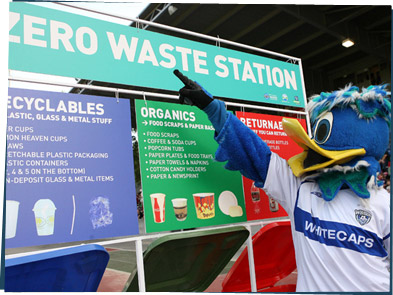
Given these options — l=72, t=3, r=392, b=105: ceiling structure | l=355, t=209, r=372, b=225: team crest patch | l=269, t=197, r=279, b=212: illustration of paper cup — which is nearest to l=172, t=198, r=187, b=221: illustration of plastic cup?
l=269, t=197, r=279, b=212: illustration of paper cup

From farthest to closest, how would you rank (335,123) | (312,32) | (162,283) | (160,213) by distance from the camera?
Result: (312,32)
(162,283)
(160,213)
(335,123)

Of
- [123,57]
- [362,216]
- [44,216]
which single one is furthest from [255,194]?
[44,216]

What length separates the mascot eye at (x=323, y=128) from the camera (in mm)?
2207

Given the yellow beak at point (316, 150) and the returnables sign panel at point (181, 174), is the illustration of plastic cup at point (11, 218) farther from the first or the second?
the yellow beak at point (316, 150)

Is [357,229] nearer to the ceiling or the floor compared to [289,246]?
nearer to the ceiling

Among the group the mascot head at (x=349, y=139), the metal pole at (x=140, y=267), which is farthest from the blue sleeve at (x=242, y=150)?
the metal pole at (x=140, y=267)

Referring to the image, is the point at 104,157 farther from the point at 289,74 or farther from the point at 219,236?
the point at 289,74

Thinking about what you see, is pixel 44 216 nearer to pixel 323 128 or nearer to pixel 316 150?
pixel 316 150

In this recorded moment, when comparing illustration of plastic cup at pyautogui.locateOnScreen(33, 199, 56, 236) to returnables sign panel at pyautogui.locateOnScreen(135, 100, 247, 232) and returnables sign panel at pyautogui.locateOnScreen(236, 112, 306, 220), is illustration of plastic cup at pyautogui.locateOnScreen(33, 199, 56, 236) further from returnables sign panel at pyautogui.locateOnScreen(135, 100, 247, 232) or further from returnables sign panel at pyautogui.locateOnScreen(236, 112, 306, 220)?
returnables sign panel at pyautogui.locateOnScreen(236, 112, 306, 220)

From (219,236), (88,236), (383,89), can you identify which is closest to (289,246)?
(219,236)

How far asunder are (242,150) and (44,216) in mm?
1277

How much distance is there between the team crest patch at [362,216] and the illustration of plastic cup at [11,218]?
1932 mm

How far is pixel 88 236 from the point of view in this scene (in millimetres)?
2064

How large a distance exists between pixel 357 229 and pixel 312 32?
9469 mm
